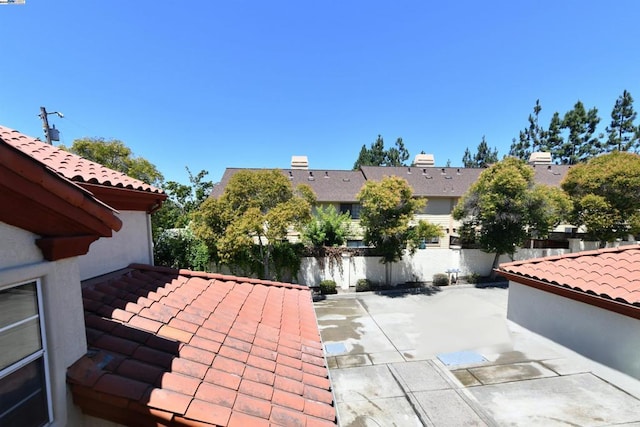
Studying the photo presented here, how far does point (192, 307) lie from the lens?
14.0ft

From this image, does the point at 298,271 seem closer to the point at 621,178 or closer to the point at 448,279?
the point at 448,279

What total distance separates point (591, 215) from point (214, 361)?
77.2ft

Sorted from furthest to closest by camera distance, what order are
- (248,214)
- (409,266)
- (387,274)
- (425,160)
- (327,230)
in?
(425,160), (409,266), (387,274), (327,230), (248,214)

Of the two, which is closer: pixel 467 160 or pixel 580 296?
pixel 580 296

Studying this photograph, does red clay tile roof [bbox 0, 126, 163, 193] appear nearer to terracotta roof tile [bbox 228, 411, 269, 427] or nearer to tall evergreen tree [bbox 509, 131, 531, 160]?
terracotta roof tile [bbox 228, 411, 269, 427]

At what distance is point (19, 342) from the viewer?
1.92 metres

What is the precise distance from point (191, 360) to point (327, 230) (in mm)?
13814

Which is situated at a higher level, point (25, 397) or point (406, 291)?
point (25, 397)

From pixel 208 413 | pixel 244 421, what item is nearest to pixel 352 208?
pixel 244 421

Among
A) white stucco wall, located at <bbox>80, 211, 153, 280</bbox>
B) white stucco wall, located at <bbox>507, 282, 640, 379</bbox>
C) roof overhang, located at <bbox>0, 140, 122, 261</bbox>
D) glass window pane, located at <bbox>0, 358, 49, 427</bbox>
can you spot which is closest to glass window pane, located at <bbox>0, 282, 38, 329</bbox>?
roof overhang, located at <bbox>0, 140, 122, 261</bbox>

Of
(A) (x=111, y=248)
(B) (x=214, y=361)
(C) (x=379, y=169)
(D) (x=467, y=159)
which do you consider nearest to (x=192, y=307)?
(B) (x=214, y=361)

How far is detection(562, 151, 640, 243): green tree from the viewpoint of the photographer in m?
16.7

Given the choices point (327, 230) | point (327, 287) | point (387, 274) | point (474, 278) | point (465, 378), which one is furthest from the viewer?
point (474, 278)

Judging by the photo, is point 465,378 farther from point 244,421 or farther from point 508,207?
point 508,207
